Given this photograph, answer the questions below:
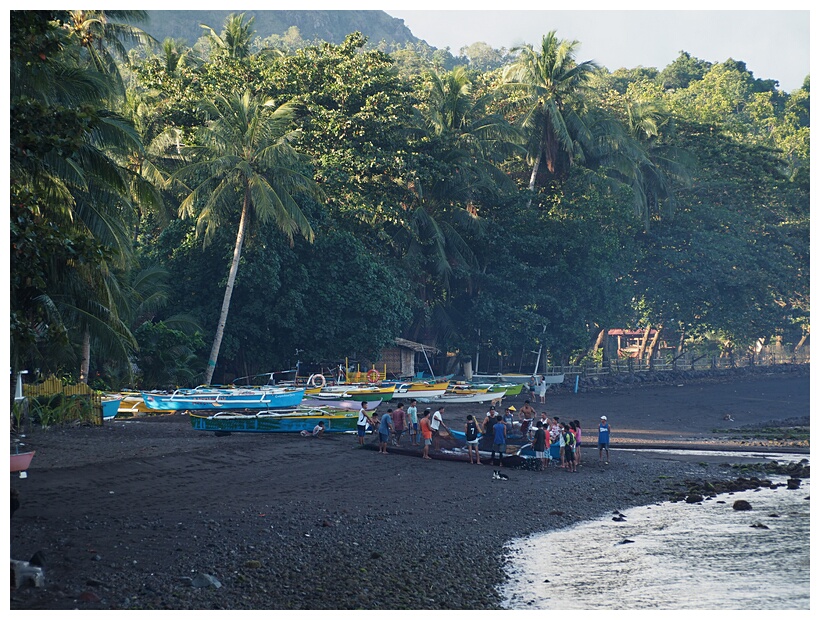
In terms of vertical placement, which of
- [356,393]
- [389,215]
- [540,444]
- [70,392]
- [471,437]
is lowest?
[540,444]

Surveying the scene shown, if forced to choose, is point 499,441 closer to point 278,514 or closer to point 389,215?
point 278,514

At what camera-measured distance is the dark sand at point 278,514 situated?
1202 centimetres

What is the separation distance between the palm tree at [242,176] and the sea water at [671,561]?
67.2 ft

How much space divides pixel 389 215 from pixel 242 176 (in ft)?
28.1

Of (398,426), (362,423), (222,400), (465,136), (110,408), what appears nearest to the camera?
(398,426)

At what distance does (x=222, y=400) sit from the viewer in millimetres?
29484

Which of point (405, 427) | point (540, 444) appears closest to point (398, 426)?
point (405, 427)

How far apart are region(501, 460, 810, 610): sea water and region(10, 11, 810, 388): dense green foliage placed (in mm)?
10308

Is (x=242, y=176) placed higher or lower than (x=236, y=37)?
lower

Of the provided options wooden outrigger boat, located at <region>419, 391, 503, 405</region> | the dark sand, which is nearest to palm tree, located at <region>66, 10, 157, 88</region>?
the dark sand

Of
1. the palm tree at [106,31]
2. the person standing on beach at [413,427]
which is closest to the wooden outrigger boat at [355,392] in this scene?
the person standing on beach at [413,427]

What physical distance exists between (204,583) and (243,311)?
26.3 meters

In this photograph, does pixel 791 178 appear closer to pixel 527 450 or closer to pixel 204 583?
pixel 527 450

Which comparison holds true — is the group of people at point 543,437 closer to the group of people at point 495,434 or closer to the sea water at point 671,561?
the group of people at point 495,434
